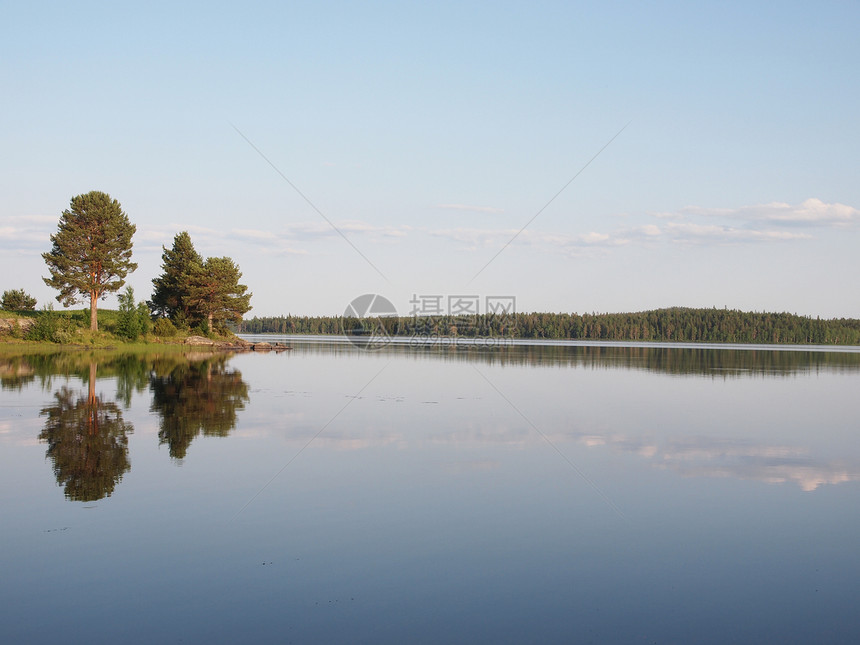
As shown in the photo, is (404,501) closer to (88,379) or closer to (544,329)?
(88,379)

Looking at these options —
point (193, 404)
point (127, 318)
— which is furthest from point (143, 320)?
point (193, 404)

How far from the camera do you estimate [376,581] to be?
6777mm

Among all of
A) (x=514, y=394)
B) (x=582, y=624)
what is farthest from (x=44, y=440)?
(x=514, y=394)

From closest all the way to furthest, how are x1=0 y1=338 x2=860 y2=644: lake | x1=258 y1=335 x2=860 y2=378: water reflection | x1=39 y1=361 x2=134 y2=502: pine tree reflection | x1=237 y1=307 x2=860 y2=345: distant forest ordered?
x1=0 y1=338 x2=860 y2=644: lake → x1=39 y1=361 x2=134 y2=502: pine tree reflection → x1=258 y1=335 x2=860 y2=378: water reflection → x1=237 y1=307 x2=860 y2=345: distant forest

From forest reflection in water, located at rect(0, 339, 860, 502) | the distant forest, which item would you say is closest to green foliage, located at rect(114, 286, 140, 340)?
forest reflection in water, located at rect(0, 339, 860, 502)

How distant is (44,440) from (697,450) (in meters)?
13.7

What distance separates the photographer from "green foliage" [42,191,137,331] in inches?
2231

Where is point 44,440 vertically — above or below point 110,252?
below

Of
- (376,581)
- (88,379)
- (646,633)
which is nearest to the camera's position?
(646,633)

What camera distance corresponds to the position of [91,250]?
58219 millimetres

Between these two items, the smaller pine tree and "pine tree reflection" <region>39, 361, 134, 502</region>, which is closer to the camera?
"pine tree reflection" <region>39, 361, 134, 502</region>

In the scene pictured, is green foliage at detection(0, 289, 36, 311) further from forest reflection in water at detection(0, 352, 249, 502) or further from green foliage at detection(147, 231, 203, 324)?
forest reflection in water at detection(0, 352, 249, 502)

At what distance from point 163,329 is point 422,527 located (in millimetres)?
61186

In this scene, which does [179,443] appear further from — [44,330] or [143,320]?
[143,320]
